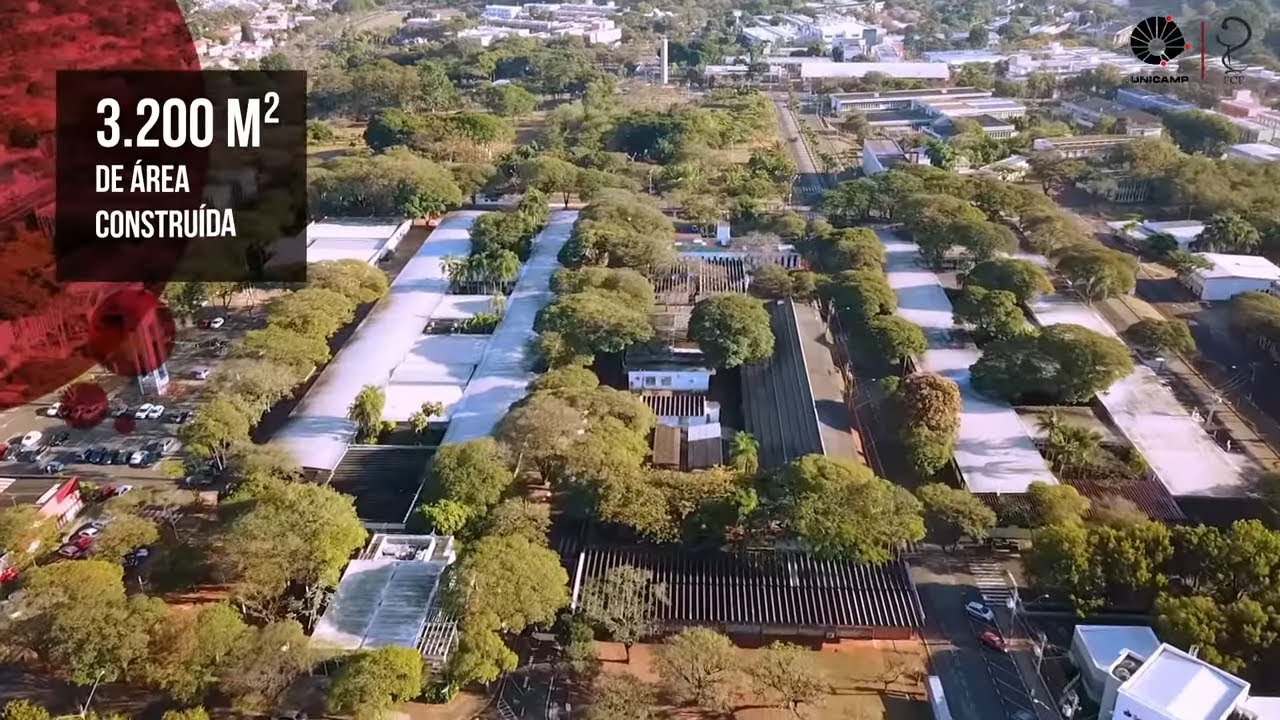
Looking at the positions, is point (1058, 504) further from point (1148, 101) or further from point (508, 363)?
point (1148, 101)

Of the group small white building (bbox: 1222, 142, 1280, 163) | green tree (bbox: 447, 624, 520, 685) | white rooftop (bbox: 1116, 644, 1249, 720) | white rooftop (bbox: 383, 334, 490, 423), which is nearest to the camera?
white rooftop (bbox: 1116, 644, 1249, 720)

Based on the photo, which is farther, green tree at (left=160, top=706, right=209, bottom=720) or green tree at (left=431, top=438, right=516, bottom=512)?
green tree at (left=431, top=438, right=516, bottom=512)

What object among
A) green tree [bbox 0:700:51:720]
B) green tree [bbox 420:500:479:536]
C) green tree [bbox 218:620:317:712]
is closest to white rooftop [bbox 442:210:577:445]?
green tree [bbox 420:500:479:536]

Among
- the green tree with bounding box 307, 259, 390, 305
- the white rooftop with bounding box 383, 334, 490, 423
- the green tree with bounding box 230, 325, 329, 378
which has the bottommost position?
the white rooftop with bounding box 383, 334, 490, 423

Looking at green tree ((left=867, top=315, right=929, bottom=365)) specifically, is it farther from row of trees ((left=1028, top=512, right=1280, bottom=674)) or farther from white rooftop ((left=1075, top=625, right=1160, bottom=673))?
white rooftop ((left=1075, top=625, right=1160, bottom=673))

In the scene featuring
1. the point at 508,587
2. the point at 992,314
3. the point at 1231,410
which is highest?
the point at 992,314

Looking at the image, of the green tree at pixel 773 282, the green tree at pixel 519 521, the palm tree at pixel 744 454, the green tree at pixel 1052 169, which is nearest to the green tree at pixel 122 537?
the green tree at pixel 519 521
